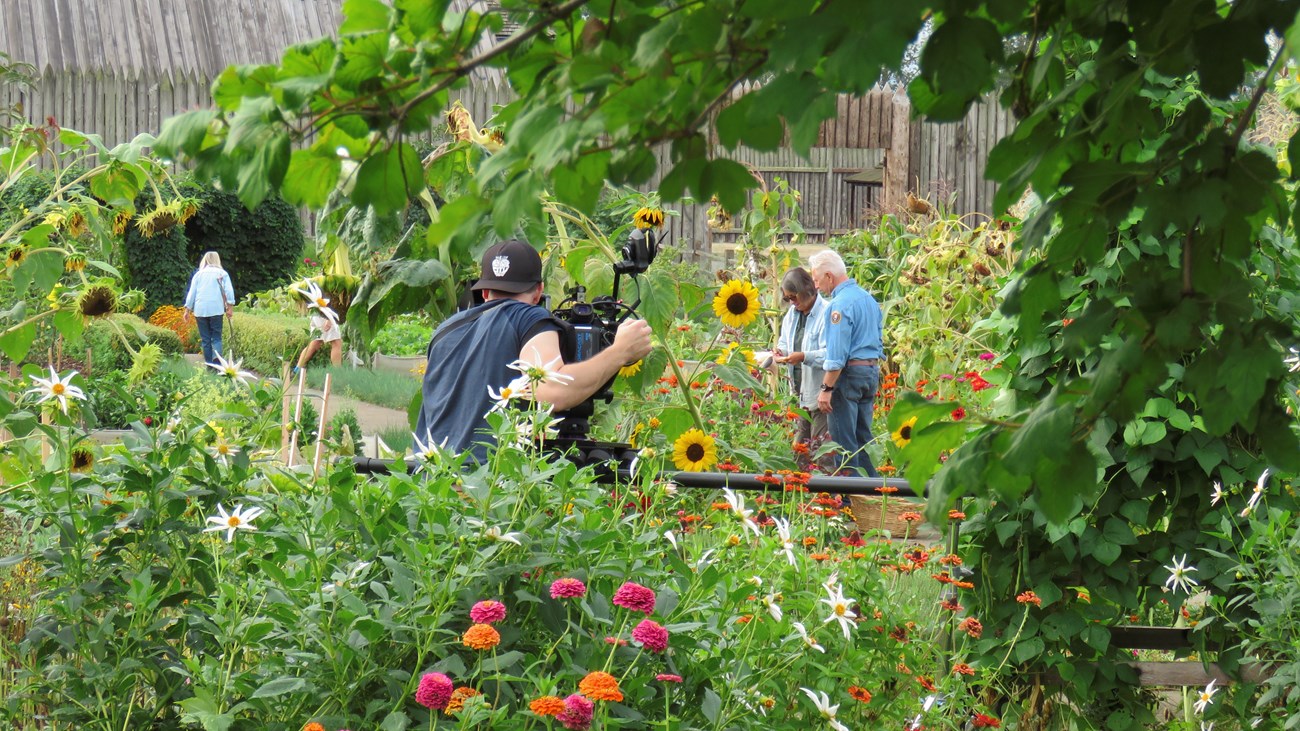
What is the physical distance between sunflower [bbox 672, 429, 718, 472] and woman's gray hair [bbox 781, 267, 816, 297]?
4106mm

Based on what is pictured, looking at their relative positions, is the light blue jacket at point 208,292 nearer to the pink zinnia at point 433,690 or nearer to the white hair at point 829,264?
the white hair at point 829,264

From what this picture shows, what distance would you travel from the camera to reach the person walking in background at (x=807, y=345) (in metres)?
7.77

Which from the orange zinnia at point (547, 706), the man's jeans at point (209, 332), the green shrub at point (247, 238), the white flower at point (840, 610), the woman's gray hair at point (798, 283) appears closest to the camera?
the orange zinnia at point (547, 706)

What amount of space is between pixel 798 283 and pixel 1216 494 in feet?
15.3

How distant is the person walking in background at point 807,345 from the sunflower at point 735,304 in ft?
6.35

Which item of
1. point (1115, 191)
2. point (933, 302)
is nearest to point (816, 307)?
point (933, 302)


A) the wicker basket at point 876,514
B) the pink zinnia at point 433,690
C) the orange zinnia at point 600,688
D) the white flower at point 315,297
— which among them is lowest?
the wicker basket at point 876,514

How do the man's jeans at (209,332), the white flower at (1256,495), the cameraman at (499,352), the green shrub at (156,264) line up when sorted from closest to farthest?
the white flower at (1256,495), the cameraman at (499,352), the man's jeans at (209,332), the green shrub at (156,264)

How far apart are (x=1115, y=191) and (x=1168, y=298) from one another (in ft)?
0.42

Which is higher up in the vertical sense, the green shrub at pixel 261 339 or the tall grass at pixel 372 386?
the green shrub at pixel 261 339

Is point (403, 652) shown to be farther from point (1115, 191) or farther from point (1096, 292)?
point (1096, 292)

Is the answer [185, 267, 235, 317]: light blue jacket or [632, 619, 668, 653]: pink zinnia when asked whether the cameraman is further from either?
[185, 267, 235, 317]: light blue jacket

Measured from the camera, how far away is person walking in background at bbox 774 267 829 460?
777cm

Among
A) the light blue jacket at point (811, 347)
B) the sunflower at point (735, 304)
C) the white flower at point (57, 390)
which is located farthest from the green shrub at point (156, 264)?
the white flower at point (57, 390)
